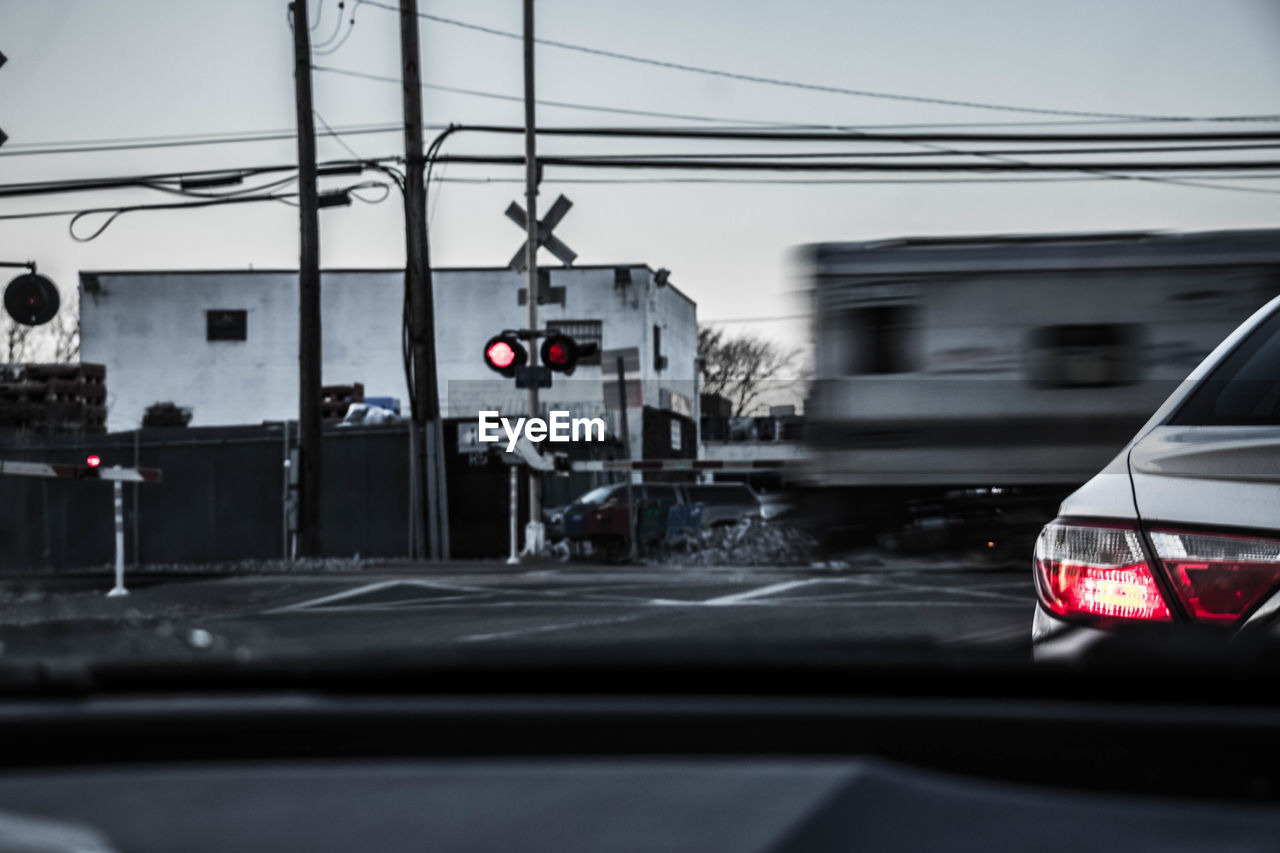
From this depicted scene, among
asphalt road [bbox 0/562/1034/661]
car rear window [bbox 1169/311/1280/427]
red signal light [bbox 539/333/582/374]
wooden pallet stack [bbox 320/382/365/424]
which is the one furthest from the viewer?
wooden pallet stack [bbox 320/382/365/424]

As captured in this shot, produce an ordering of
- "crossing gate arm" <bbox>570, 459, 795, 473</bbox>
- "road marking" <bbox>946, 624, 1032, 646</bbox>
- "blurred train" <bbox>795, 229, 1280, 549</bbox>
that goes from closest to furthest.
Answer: "road marking" <bbox>946, 624, 1032, 646</bbox>, "blurred train" <bbox>795, 229, 1280, 549</bbox>, "crossing gate arm" <bbox>570, 459, 795, 473</bbox>

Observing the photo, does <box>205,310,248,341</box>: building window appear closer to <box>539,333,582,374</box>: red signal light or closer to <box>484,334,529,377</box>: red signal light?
<box>484,334,529,377</box>: red signal light

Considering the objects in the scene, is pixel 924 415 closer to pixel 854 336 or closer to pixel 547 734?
pixel 854 336

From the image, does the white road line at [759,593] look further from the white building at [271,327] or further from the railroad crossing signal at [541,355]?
the white building at [271,327]

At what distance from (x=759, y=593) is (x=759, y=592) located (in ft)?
0.31

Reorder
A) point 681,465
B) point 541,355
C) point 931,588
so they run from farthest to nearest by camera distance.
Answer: point 541,355 → point 681,465 → point 931,588

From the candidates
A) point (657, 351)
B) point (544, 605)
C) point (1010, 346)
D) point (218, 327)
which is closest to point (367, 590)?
point (544, 605)

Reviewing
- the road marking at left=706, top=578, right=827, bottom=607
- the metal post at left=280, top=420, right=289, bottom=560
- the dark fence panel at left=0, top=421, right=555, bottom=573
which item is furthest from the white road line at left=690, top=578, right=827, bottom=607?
the metal post at left=280, top=420, right=289, bottom=560

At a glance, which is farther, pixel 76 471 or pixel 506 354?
pixel 506 354

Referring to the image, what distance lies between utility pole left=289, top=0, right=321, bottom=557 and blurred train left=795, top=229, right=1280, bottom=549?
796cm

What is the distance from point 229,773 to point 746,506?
20.4 m

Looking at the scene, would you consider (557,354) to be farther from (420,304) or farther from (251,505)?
(251,505)

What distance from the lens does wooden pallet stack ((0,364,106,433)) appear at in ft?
130

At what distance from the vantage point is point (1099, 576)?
2820mm
